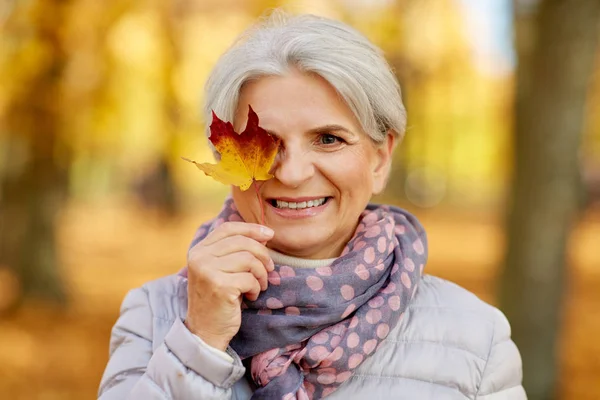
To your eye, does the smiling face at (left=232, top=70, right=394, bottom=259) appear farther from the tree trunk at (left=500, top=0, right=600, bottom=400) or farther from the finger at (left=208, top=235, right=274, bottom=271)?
the tree trunk at (left=500, top=0, right=600, bottom=400)

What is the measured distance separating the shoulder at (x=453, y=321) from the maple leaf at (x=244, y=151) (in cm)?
67

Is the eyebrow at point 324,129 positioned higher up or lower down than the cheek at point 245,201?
higher up

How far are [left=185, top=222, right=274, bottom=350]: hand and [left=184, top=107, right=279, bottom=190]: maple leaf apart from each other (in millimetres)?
129

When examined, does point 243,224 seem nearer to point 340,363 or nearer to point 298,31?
point 340,363

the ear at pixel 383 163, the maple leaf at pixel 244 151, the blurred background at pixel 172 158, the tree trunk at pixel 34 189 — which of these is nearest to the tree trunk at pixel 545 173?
the blurred background at pixel 172 158

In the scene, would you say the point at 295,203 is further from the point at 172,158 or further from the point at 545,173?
the point at 172,158

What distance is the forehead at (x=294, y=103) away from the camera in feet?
6.71

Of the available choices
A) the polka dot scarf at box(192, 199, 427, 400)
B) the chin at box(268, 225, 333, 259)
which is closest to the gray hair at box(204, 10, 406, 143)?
the chin at box(268, 225, 333, 259)

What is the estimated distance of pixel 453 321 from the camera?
2.26m

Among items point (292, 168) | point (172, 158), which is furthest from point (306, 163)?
point (172, 158)

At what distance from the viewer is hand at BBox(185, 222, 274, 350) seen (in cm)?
188

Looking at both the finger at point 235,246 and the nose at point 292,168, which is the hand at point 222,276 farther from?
the nose at point 292,168

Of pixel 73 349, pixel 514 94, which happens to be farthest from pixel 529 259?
pixel 73 349

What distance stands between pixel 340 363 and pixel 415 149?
31.3m
